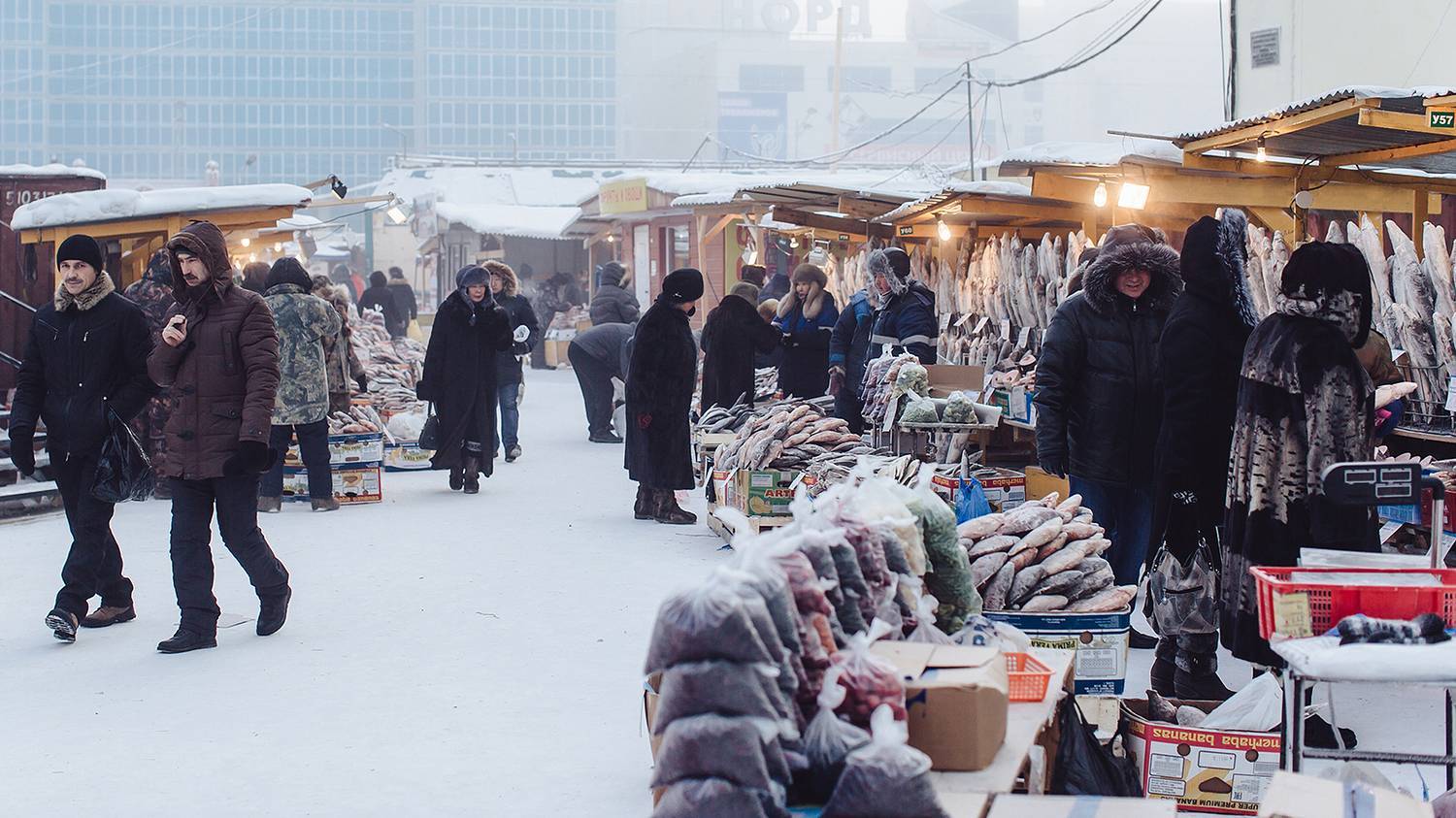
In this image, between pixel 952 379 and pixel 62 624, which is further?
pixel 952 379

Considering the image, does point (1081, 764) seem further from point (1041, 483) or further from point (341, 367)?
point (341, 367)

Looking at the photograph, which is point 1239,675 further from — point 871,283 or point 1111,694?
point 871,283

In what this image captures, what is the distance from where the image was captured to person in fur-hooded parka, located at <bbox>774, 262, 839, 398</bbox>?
37.1 feet

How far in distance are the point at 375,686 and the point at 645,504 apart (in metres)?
4.44

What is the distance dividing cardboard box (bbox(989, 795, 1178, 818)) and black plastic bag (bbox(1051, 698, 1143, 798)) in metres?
0.67

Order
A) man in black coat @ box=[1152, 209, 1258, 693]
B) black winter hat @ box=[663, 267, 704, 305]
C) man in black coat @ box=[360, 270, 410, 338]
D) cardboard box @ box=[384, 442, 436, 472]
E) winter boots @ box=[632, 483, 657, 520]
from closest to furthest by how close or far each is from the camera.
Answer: man in black coat @ box=[1152, 209, 1258, 693] → black winter hat @ box=[663, 267, 704, 305] → winter boots @ box=[632, 483, 657, 520] → cardboard box @ box=[384, 442, 436, 472] → man in black coat @ box=[360, 270, 410, 338]

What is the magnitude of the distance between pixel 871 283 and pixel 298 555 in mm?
3887

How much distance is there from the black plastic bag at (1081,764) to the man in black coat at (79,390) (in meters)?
4.56

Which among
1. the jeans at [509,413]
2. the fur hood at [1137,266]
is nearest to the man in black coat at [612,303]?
the jeans at [509,413]

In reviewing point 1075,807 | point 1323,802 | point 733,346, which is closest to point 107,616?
point 733,346

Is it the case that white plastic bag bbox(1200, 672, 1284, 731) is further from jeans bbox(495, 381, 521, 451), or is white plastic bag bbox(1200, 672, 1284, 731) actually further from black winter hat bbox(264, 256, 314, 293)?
jeans bbox(495, 381, 521, 451)

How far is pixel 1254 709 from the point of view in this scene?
14.5ft

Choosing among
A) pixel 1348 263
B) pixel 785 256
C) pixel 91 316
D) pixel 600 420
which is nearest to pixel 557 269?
pixel 785 256

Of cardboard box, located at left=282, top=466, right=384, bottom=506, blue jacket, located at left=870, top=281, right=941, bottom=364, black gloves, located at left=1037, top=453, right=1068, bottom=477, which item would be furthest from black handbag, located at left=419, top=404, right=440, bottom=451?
black gloves, located at left=1037, top=453, right=1068, bottom=477
